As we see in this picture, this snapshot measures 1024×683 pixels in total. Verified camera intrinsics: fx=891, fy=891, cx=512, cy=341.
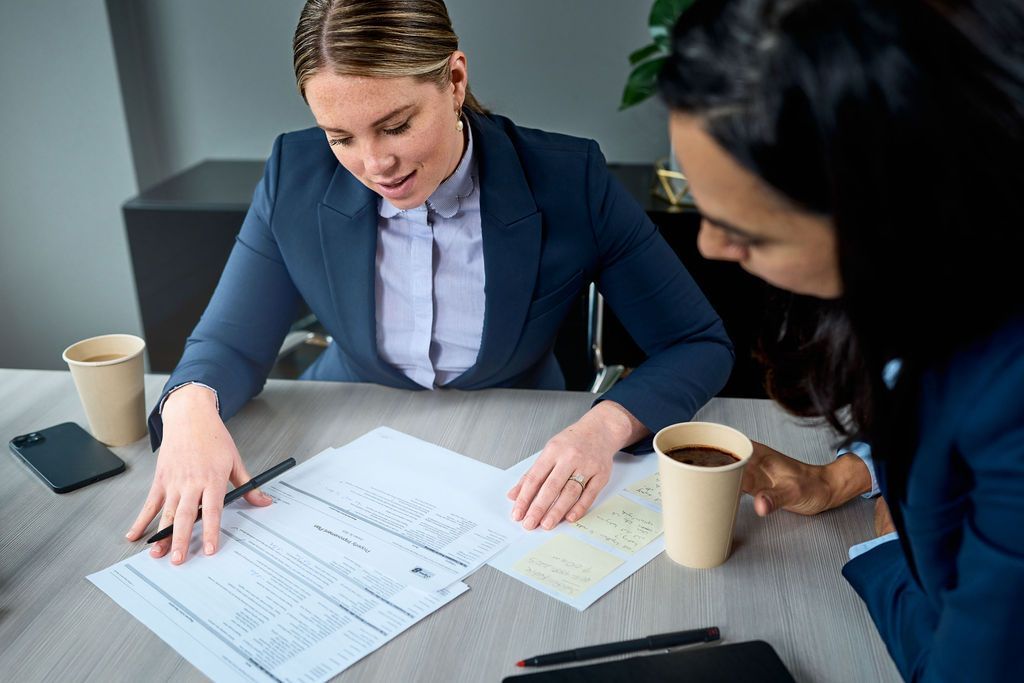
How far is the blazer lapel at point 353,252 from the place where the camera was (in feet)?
4.30

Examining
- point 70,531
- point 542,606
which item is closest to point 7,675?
point 70,531

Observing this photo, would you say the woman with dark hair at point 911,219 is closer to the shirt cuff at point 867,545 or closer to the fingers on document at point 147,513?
the shirt cuff at point 867,545

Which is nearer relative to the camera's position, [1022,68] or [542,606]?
A: [1022,68]

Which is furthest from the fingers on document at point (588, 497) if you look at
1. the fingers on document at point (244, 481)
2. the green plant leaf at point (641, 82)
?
the green plant leaf at point (641, 82)

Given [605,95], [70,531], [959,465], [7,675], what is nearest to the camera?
[959,465]

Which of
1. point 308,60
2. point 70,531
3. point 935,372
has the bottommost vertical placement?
point 70,531

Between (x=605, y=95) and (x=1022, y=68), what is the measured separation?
80.2 inches

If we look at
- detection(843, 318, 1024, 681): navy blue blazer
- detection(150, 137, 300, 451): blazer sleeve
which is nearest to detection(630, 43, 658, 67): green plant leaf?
detection(150, 137, 300, 451): blazer sleeve

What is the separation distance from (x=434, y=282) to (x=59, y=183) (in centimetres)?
177

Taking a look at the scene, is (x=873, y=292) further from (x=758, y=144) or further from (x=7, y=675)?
(x=7, y=675)

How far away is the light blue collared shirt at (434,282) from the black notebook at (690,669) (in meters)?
0.65

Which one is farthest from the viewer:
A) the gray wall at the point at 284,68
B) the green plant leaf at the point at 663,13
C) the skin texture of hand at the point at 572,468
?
the gray wall at the point at 284,68

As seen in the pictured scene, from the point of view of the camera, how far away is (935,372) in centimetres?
63

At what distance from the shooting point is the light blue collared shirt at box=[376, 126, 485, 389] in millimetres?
1351
